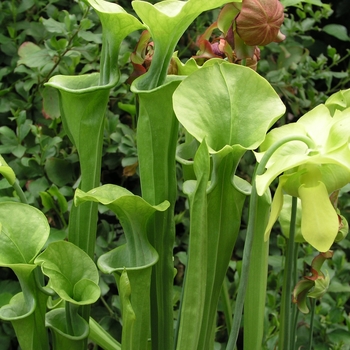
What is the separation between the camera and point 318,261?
59 cm

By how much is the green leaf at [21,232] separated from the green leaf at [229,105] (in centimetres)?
17

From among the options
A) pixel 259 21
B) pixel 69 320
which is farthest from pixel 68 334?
pixel 259 21

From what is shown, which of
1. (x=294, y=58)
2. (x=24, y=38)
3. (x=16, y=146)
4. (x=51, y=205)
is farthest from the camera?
(x=294, y=58)

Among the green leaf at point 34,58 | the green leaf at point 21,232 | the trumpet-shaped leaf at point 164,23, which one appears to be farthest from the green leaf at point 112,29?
the green leaf at point 34,58

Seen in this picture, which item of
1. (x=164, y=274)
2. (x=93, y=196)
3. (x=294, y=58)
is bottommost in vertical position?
(x=294, y=58)

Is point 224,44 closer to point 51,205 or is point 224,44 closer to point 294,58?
point 51,205

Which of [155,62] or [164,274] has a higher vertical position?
[155,62]

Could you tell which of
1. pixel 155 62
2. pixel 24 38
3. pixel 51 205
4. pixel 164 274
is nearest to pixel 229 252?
pixel 164 274

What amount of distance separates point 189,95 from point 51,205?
39 cm

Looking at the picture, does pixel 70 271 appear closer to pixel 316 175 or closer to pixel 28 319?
pixel 28 319

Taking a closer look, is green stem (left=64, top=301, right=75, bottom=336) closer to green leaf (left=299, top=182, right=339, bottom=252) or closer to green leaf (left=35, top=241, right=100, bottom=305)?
green leaf (left=35, top=241, right=100, bottom=305)

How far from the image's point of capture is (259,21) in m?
0.49

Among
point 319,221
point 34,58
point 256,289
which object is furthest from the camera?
point 34,58

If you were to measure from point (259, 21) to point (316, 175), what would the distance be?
0.16m
